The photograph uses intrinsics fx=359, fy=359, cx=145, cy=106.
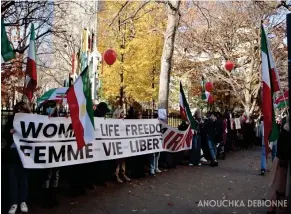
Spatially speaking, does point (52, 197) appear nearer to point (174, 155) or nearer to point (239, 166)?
point (174, 155)

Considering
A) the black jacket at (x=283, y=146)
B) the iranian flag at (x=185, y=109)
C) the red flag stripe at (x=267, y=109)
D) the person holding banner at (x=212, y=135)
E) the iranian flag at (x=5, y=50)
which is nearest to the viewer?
the black jacket at (x=283, y=146)

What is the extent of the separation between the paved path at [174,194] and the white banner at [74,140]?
2.63 ft

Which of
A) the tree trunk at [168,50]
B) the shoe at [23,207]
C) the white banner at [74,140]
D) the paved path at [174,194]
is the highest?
the tree trunk at [168,50]

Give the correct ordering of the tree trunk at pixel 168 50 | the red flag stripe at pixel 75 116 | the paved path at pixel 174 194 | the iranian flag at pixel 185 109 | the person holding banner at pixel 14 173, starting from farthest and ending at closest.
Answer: the tree trunk at pixel 168 50 → the iranian flag at pixel 185 109 → the paved path at pixel 174 194 → the red flag stripe at pixel 75 116 → the person holding banner at pixel 14 173

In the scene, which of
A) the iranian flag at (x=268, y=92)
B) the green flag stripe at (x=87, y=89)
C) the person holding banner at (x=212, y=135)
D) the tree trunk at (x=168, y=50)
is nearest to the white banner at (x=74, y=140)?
the green flag stripe at (x=87, y=89)

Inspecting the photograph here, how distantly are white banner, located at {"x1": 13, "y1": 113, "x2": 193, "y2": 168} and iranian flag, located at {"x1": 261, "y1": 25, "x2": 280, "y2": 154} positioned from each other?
12.4ft

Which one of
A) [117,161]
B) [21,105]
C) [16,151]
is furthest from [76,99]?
[117,161]

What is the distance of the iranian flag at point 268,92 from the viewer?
5738 millimetres

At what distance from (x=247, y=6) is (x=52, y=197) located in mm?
23079

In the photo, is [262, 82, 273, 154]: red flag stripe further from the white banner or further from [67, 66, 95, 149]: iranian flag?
the white banner

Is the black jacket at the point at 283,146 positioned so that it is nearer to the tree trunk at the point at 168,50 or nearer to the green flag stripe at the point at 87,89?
the green flag stripe at the point at 87,89

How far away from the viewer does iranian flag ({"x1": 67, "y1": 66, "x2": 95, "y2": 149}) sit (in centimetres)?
673

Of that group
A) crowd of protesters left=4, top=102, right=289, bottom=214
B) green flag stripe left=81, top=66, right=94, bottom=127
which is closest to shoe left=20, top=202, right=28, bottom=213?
crowd of protesters left=4, top=102, right=289, bottom=214

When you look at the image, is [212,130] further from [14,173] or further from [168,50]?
[14,173]
